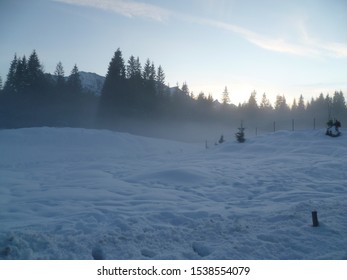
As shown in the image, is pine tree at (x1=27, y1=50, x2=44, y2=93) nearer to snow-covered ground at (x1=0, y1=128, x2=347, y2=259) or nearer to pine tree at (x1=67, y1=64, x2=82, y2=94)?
pine tree at (x1=67, y1=64, x2=82, y2=94)

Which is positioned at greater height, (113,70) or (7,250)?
(113,70)

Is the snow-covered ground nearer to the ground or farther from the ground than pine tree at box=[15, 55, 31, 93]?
nearer to the ground

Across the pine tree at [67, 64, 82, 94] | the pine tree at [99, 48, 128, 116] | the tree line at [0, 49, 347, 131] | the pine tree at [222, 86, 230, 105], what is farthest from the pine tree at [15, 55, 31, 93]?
the pine tree at [222, 86, 230, 105]

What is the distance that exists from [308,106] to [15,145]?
10199cm

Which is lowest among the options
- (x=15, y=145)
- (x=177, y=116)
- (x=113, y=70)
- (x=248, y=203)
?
(x=248, y=203)

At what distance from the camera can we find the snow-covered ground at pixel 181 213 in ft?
17.5

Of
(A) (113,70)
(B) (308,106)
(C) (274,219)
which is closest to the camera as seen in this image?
(C) (274,219)

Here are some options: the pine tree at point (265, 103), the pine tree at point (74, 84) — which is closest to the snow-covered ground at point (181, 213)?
the pine tree at point (74, 84)

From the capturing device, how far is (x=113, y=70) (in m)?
48.5

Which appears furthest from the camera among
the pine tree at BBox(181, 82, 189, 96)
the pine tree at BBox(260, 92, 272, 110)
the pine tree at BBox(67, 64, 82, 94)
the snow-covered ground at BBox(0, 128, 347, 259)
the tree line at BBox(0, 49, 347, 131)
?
the pine tree at BBox(260, 92, 272, 110)

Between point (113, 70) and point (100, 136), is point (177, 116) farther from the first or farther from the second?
point (100, 136)

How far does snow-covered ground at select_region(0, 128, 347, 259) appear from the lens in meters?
5.34
